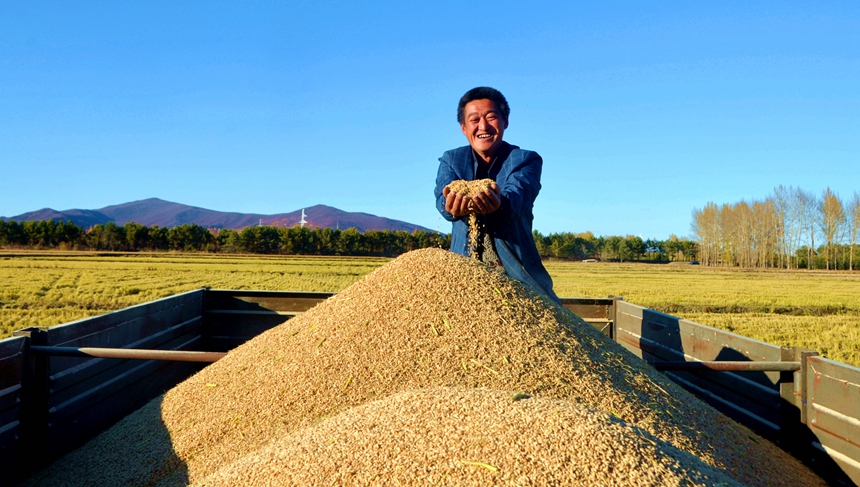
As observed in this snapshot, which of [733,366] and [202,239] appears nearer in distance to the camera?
[733,366]

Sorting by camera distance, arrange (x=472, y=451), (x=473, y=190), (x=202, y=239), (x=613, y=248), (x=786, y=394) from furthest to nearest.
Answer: (x=613, y=248) → (x=202, y=239) → (x=473, y=190) → (x=786, y=394) → (x=472, y=451)

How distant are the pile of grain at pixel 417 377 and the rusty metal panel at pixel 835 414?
132 millimetres

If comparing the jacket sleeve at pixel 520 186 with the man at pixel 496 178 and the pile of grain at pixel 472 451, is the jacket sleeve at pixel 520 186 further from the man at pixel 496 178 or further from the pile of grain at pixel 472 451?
the pile of grain at pixel 472 451

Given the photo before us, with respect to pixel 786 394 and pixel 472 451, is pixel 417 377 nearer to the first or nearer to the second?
pixel 472 451

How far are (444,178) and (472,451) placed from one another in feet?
7.13

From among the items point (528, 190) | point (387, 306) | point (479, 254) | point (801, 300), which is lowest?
point (801, 300)

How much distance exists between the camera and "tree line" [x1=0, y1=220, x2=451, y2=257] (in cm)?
5606

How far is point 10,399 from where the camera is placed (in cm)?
212

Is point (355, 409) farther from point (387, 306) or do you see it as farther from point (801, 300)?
point (801, 300)

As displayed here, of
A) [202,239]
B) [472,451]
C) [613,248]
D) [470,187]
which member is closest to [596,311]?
[470,187]

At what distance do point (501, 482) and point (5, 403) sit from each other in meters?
2.02

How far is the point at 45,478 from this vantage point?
218 centimetres

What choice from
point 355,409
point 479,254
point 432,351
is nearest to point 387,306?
point 432,351

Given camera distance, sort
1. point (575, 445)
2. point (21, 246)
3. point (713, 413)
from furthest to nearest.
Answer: point (21, 246), point (713, 413), point (575, 445)
